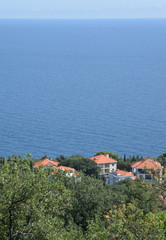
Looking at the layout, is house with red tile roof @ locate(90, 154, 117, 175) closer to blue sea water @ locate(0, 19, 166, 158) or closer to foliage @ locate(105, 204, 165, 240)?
blue sea water @ locate(0, 19, 166, 158)

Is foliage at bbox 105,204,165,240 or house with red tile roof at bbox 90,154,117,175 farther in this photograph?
house with red tile roof at bbox 90,154,117,175

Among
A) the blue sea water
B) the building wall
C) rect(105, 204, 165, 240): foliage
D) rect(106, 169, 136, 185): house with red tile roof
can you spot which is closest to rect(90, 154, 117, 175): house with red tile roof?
the building wall

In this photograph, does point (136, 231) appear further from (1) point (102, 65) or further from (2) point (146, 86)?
(1) point (102, 65)

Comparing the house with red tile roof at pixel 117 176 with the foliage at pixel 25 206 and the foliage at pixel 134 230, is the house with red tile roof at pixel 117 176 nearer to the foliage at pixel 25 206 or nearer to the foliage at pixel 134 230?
the foliage at pixel 134 230

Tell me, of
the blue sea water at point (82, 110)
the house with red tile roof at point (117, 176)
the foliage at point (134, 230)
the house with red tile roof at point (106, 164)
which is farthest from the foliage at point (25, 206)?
the blue sea water at point (82, 110)

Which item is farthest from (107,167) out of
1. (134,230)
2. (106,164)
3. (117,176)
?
(134,230)

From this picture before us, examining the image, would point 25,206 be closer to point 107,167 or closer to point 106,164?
point 106,164

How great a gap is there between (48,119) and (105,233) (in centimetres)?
8280

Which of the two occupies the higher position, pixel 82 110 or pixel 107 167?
pixel 82 110

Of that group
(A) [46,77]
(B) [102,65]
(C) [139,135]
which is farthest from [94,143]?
(B) [102,65]

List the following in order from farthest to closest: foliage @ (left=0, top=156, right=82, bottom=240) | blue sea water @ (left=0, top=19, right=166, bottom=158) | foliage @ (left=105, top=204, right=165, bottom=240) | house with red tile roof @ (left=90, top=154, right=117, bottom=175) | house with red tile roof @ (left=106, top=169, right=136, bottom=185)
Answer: blue sea water @ (left=0, top=19, right=166, bottom=158)
house with red tile roof @ (left=90, top=154, right=117, bottom=175)
house with red tile roof @ (left=106, top=169, right=136, bottom=185)
foliage @ (left=105, top=204, right=165, bottom=240)
foliage @ (left=0, top=156, right=82, bottom=240)

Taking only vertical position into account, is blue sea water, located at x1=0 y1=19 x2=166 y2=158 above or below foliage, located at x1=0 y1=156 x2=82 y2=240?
above

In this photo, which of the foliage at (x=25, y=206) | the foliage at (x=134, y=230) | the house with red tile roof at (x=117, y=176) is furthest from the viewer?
the house with red tile roof at (x=117, y=176)

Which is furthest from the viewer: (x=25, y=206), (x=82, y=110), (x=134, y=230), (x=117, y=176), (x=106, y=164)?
(x=82, y=110)
